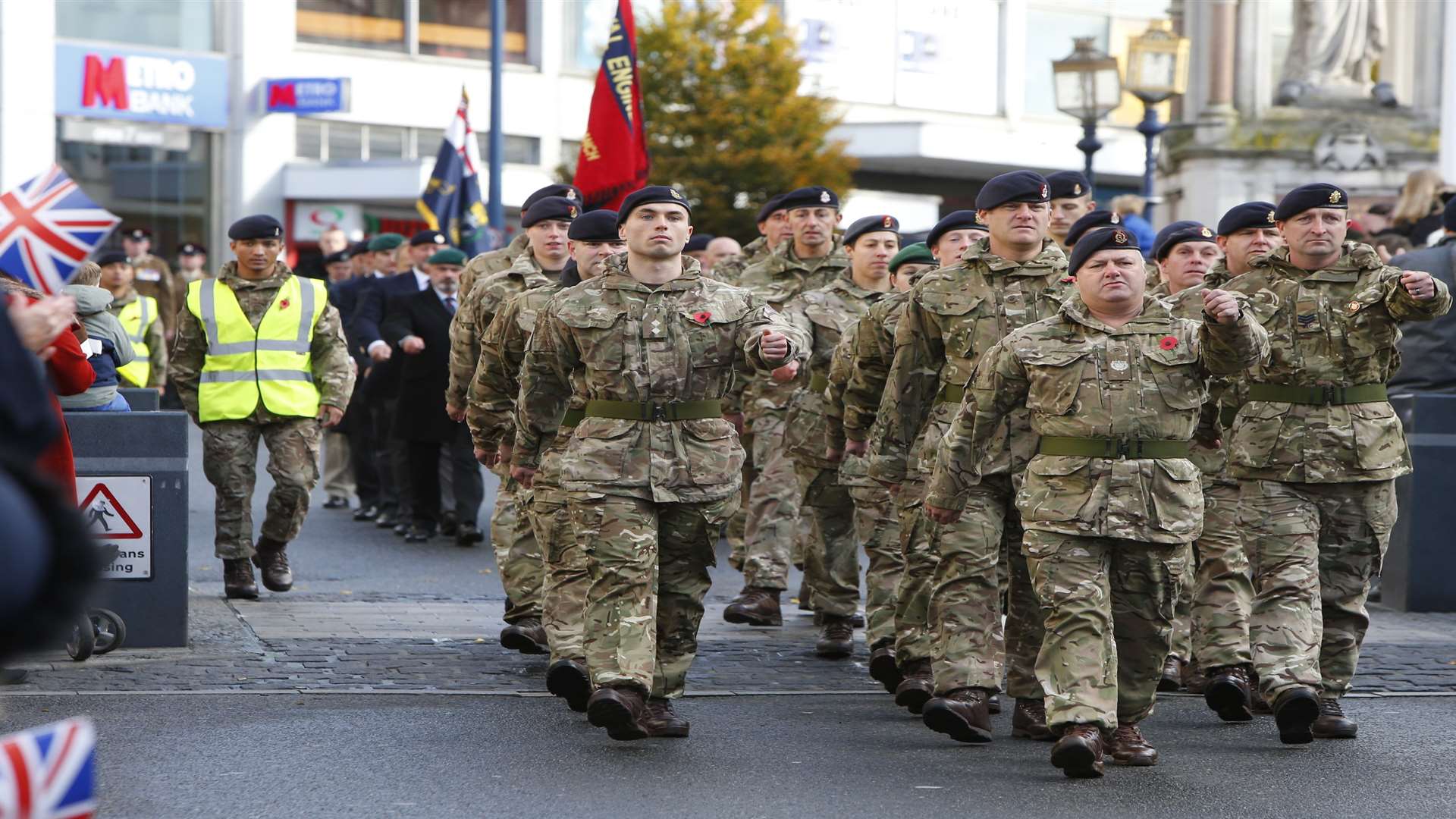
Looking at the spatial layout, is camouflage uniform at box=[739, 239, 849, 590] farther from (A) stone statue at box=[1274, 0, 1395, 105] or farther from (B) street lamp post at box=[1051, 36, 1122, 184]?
(A) stone statue at box=[1274, 0, 1395, 105]

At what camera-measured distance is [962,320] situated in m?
7.92

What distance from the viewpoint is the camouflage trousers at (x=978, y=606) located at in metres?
7.46

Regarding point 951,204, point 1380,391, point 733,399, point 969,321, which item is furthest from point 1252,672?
point 951,204

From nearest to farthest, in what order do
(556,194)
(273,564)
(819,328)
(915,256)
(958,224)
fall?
1. (958,224)
2. (915,256)
3. (556,194)
4. (819,328)
5. (273,564)

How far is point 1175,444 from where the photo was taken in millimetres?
7031

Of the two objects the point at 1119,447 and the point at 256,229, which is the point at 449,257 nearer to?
the point at 256,229

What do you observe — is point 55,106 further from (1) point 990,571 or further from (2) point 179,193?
(1) point 990,571

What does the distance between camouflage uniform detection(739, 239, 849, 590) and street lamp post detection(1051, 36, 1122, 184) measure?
28.8 ft

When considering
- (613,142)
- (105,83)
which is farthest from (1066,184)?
(105,83)

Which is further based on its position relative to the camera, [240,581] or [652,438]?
[240,581]

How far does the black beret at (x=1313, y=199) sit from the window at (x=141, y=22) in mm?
31701

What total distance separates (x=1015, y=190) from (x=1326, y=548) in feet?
5.83

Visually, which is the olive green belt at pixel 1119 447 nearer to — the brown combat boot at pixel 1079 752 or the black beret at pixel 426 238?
the brown combat boot at pixel 1079 752

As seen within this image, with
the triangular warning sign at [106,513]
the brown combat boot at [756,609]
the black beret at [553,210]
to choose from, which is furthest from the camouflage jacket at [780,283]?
the triangular warning sign at [106,513]
